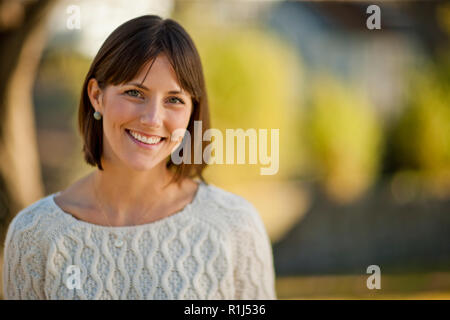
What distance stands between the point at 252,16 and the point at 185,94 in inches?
237

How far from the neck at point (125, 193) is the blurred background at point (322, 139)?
8.92 feet

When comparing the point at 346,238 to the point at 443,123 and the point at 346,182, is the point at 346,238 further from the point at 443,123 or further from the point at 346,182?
the point at 443,123

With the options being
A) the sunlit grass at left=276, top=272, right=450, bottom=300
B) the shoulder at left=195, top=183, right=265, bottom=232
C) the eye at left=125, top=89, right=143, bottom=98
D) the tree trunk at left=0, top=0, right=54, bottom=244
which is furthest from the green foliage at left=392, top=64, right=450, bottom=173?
the eye at left=125, top=89, right=143, bottom=98

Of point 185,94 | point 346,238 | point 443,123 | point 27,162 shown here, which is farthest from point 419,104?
point 185,94

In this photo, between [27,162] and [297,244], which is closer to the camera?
[27,162]

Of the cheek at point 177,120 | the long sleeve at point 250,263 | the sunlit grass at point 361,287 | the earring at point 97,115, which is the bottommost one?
the sunlit grass at point 361,287

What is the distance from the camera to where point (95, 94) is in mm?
2102

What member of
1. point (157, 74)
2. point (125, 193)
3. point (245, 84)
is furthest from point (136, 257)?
point (245, 84)

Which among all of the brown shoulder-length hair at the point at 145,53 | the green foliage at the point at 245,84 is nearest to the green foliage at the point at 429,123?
the green foliage at the point at 245,84

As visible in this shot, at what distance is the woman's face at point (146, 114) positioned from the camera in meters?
1.94

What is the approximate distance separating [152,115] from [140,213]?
450 millimetres

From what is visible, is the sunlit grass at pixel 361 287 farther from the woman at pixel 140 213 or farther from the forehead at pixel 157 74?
the forehead at pixel 157 74

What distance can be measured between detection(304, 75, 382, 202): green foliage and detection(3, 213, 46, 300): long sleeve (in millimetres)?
5865

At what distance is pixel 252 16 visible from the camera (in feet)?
25.3
